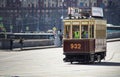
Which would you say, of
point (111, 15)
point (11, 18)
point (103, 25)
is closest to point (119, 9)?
point (111, 15)

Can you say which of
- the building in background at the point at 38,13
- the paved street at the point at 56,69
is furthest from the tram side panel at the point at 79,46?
the building in background at the point at 38,13

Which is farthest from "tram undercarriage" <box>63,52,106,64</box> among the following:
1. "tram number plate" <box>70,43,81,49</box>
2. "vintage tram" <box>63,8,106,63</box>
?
"tram number plate" <box>70,43,81,49</box>

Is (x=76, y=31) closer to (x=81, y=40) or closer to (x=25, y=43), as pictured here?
(x=81, y=40)

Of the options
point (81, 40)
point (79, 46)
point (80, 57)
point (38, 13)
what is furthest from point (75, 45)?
point (38, 13)

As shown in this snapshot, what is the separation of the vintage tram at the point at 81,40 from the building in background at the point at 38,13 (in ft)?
462

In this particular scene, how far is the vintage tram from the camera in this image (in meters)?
32.5

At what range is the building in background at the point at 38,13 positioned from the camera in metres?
176

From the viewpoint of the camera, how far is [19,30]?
571ft

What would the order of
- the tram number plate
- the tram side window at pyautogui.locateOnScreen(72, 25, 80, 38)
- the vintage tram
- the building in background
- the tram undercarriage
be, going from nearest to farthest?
the tram undercarriage, the vintage tram, the tram number plate, the tram side window at pyautogui.locateOnScreen(72, 25, 80, 38), the building in background

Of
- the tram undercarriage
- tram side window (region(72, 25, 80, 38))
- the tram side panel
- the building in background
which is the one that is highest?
tram side window (region(72, 25, 80, 38))

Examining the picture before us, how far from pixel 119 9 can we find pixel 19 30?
35209 millimetres

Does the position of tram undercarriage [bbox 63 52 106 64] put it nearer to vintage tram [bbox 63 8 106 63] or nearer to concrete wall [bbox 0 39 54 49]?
vintage tram [bbox 63 8 106 63]

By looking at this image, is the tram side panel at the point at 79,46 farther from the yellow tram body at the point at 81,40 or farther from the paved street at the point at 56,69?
the paved street at the point at 56,69

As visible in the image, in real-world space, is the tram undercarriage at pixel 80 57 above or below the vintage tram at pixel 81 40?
below
